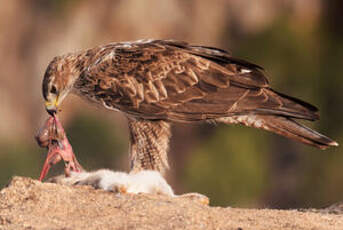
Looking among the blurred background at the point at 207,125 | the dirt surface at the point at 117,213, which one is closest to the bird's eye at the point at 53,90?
the dirt surface at the point at 117,213

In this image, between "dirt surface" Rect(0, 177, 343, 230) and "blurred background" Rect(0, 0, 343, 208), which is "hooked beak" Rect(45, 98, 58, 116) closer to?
"dirt surface" Rect(0, 177, 343, 230)

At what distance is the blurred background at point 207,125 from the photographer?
23578 millimetres

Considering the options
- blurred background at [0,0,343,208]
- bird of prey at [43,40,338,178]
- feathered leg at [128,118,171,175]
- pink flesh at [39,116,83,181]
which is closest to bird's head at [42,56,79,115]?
bird of prey at [43,40,338,178]

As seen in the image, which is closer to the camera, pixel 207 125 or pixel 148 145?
pixel 148 145

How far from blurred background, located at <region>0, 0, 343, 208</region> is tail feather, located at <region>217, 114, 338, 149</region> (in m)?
13.2

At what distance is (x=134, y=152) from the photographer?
325 inches

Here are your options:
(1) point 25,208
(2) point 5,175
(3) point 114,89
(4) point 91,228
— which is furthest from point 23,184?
(2) point 5,175

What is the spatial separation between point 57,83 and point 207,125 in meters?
19.3

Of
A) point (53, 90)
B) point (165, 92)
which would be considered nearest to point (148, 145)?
point (165, 92)

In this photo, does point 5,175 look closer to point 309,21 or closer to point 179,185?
point 179,185

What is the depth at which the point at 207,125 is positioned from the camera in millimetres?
27484

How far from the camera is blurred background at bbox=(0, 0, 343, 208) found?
23578 mm

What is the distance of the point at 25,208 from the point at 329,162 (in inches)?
715

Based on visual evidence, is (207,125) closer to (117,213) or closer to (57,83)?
(57,83)
